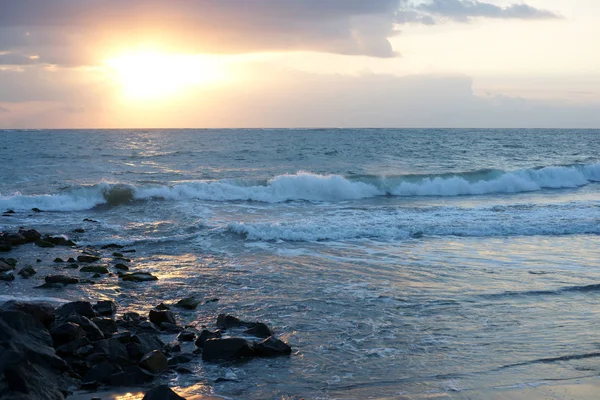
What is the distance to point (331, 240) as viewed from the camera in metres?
17.2

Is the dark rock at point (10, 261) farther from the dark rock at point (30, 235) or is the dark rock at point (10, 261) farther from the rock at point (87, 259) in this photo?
the dark rock at point (30, 235)

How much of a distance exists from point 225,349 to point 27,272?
645 cm

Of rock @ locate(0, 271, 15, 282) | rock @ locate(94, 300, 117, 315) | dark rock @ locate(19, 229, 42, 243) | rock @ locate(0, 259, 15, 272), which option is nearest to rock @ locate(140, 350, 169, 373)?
rock @ locate(94, 300, 117, 315)

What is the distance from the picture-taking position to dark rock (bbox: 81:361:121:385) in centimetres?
686

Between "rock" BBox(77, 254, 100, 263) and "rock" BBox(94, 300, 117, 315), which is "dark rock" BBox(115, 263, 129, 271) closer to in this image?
"rock" BBox(77, 254, 100, 263)

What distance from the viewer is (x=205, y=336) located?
331 inches

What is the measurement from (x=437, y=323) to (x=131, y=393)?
487 centimetres

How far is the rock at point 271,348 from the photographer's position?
314 inches

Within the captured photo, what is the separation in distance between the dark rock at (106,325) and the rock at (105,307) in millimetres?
874

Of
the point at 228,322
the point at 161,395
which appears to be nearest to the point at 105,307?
the point at 228,322

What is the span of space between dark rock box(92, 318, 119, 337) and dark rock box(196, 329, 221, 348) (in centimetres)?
127

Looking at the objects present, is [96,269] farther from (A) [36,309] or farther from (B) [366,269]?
(B) [366,269]

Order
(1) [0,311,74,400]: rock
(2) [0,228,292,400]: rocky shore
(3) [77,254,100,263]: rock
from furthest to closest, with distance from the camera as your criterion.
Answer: (3) [77,254,100,263]: rock, (2) [0,228,292,400]: rocky shore, (1) [0,311,74,400]: rock

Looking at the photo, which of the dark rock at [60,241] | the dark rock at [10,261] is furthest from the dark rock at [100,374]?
the dark rock at [60,241]
